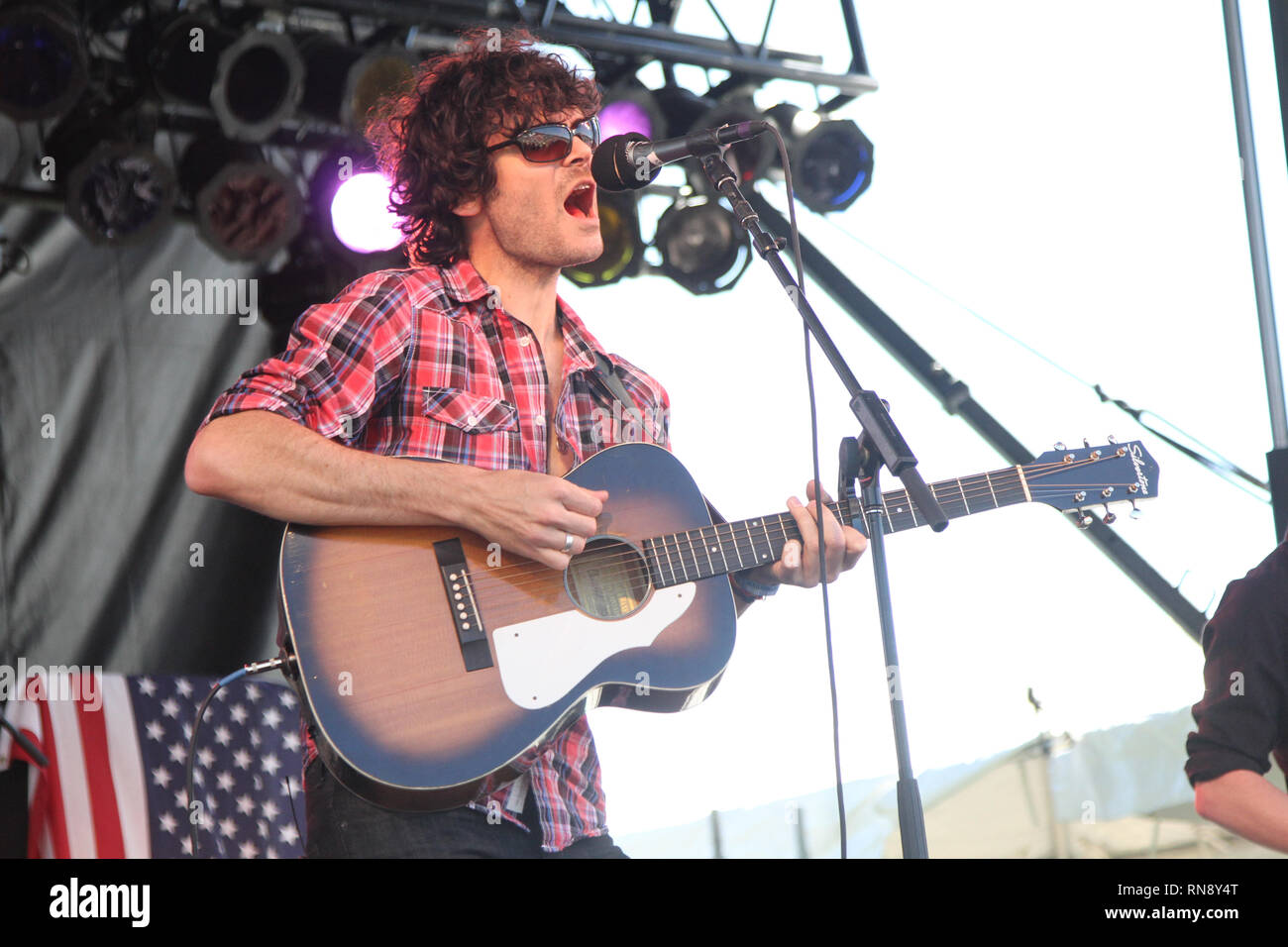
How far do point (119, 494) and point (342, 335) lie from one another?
177cm

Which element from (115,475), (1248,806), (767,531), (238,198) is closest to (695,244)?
(238,198)

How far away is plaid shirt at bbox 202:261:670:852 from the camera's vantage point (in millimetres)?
2188

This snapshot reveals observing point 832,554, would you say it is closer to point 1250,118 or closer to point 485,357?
point 485,357

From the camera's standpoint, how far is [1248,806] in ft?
8.30

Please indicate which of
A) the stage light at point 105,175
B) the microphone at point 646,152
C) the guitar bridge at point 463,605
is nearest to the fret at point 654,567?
the guitar bridge at point 463,605

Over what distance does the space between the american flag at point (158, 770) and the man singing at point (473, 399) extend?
1.46 meters

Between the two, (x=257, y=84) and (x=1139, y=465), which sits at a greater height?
(x=257, y=84)

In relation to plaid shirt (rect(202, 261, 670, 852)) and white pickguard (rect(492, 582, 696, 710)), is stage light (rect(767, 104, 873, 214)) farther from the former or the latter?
white pickguard (rect(492, 582, 696, 710))

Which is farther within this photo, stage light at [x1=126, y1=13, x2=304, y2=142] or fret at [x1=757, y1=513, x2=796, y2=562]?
stage light at [x1=126, y1=13, x2=304, y2=142]

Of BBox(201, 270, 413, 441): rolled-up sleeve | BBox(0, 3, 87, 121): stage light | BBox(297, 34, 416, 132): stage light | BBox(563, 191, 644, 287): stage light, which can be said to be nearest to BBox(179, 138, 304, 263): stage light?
BBox(297, 34, 416, 132): stage light

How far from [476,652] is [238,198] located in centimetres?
225

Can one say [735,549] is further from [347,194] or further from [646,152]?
[347,194]

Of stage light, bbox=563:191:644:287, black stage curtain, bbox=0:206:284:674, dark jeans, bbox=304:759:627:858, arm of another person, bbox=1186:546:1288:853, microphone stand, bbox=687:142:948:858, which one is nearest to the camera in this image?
microphone stand, bbox=687:142:948:858

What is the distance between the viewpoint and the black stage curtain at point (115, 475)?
3.56 m
